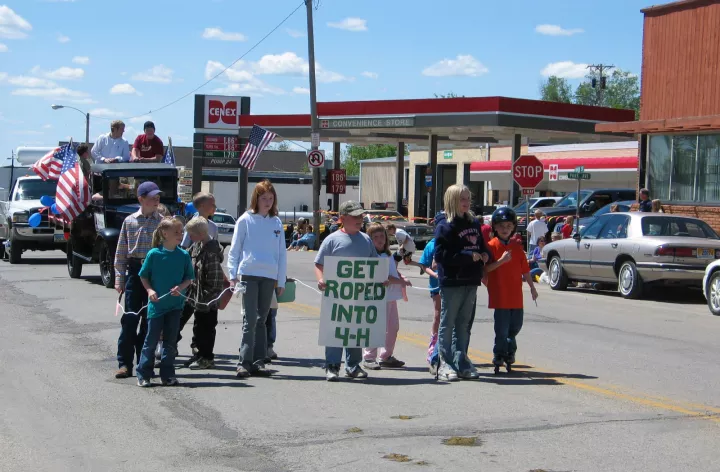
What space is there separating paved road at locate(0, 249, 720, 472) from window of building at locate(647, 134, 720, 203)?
13598 millimetres

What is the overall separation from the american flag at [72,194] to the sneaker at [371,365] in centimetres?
1080

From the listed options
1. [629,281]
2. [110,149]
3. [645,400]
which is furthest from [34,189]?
[645,400]

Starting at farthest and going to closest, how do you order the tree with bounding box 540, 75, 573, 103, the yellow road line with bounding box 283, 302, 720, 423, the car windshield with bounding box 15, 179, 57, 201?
the tree with bounding box 540, 75, 573, 103 < the car windshield with bounding box 15, 179, 57, 201 < the yellow road line with bounding box 283, 302, 720, 423

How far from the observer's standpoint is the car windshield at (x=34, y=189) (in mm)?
26766

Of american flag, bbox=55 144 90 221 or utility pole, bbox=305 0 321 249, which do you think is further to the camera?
utility pole, bbox=305 0 321 249

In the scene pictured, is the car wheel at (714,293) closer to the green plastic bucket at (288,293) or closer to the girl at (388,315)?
the girl at (388,315)

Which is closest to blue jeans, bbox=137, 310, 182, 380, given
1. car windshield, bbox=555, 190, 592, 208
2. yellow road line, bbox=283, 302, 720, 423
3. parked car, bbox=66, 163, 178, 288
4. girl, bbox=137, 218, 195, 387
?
girl, bbox=137, 218, 195, 387

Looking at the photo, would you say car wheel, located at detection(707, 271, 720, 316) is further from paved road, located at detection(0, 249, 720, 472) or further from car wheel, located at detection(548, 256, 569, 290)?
car wheel, located at detection(548, 256, 569, 290)

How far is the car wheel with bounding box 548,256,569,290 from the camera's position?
70.4 feet

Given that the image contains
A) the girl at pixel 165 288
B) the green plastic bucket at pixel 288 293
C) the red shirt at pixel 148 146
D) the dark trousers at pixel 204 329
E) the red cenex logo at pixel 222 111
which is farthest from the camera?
the red cenex logo at pixel 222 111

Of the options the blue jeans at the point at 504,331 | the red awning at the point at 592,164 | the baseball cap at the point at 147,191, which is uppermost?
the red awning at the point at 592,164

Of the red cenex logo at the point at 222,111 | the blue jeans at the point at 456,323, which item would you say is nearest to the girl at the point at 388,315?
the blue jeans at the point at 456,323

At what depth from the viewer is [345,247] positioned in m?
9.55

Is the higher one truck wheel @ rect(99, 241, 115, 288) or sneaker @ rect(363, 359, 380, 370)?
truck wheel @ rect(99, 241, 115, 288)
